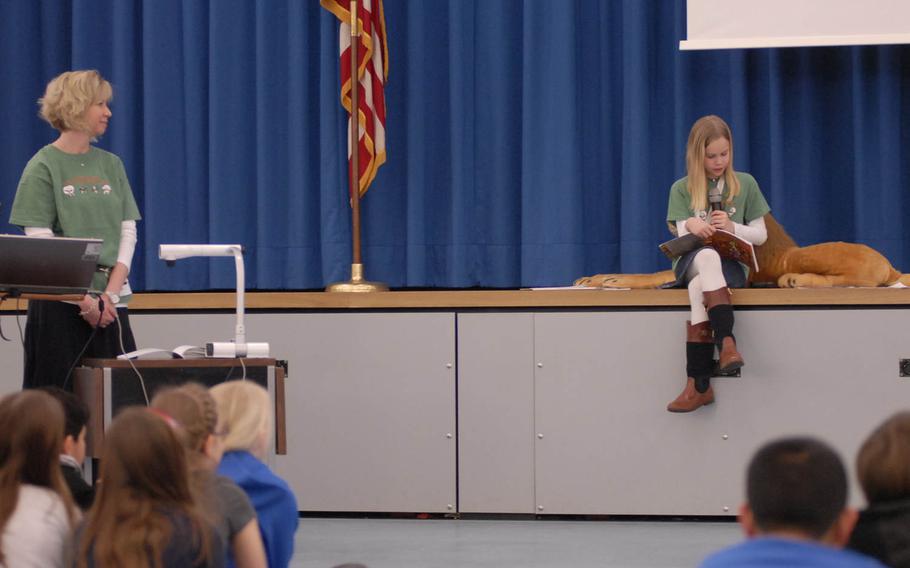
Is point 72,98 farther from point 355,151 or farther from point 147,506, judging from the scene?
point 147,506

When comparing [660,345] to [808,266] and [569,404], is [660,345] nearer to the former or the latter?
[569,404]

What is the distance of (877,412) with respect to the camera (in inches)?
171

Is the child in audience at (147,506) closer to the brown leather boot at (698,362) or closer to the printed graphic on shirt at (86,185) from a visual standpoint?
the printed graphic on shirt at (86,185)

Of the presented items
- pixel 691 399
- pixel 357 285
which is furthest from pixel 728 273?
pixel 357 285

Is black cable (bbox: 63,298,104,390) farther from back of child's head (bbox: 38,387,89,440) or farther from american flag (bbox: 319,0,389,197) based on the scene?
american flag (bbox: 319,0,389,197)

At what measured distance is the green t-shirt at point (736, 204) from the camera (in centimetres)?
452

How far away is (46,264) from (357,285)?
5.47 ft

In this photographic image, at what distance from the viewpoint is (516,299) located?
14.8 ft

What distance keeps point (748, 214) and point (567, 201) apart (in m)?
0.91

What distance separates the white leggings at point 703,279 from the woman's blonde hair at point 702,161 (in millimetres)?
220

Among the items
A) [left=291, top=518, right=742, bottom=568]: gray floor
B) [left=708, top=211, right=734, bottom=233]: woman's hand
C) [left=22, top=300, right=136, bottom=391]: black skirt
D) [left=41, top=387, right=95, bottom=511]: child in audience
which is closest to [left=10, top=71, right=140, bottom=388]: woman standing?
[left=22, top=300, right=136, bottom=391]: black skirt

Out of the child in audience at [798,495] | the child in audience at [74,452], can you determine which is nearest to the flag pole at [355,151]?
the child in audience at [74,452]

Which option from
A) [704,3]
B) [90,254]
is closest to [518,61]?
[704,3]

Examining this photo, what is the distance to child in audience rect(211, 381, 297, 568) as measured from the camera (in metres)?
2.33
